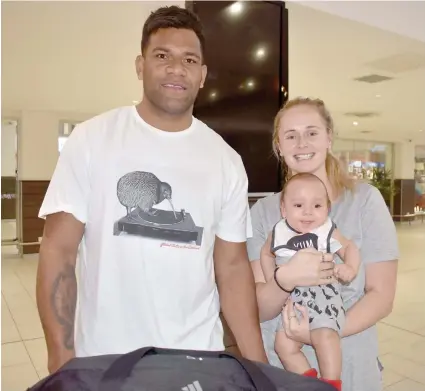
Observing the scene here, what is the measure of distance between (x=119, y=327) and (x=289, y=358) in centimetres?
48

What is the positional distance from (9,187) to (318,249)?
9.71 meters

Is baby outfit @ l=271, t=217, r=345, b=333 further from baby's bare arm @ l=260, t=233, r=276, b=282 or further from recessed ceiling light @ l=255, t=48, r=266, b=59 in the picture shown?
recessed ceiling light @ l=255, t=48, r=266, b=59

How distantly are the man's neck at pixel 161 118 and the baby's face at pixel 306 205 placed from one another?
385mm

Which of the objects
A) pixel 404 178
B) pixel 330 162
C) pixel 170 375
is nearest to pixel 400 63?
pixel 330 162

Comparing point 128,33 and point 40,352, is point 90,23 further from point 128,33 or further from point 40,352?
point 40,352

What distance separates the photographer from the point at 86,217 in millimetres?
1267

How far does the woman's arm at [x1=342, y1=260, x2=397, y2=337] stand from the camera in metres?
1.22

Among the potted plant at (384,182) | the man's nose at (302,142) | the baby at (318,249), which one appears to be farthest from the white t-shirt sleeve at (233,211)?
the potted plant at (384,182)

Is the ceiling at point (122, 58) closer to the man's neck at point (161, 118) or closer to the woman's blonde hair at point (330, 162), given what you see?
the woman's blonde hair at point (330, 162)

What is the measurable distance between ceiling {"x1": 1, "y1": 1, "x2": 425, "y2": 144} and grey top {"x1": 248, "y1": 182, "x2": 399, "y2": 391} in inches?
51.6

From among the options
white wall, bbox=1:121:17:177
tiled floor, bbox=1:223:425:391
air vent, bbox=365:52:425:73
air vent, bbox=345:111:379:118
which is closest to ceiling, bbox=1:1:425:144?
air vent, bbox=365:52:425:73

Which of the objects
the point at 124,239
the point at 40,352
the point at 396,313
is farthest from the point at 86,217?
the point at 396,313

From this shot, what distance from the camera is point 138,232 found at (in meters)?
1.25

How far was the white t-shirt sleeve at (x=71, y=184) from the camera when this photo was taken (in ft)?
4.00
